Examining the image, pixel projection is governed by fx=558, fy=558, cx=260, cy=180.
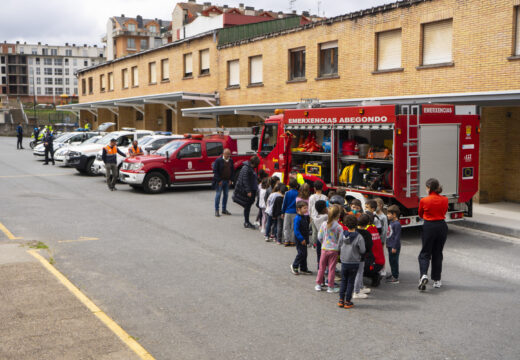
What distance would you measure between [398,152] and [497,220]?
400 cm

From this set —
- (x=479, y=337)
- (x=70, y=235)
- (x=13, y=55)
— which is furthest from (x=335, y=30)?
(x=13, y=55)

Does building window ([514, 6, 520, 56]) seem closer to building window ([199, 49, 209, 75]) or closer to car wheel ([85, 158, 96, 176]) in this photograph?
car wheel ([85, 158, 96, 176])

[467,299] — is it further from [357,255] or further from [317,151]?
[317,151]

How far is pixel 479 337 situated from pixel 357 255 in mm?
1803

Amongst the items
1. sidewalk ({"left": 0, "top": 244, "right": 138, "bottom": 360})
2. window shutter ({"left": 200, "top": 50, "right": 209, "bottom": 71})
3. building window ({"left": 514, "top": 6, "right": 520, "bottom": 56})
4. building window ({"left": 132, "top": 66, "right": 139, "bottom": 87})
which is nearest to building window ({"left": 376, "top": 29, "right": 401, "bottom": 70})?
building window ({"left": 514, "top": 6, "right": 520, "bottom": 56})

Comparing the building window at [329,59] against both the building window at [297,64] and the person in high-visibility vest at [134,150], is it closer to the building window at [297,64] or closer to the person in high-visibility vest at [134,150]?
the building window at [297,64]

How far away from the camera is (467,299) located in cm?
785

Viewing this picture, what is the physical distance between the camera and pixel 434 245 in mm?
8312

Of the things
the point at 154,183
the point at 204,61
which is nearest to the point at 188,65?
the point at 204,61

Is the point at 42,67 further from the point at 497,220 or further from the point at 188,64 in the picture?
the point at 497,220

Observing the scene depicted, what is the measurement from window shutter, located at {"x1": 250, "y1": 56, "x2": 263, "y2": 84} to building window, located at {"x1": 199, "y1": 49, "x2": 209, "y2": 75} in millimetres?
4918

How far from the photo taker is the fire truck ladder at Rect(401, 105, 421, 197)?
11.5 metres

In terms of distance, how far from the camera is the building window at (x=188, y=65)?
33781 mm

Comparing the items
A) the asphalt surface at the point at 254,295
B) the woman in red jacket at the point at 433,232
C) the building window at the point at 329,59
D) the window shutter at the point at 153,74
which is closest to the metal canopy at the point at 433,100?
the building window at the point at 329,59
